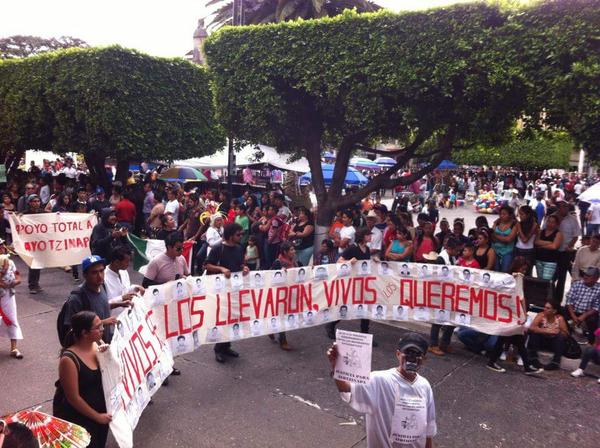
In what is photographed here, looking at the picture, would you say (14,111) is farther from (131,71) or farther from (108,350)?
(108,350)

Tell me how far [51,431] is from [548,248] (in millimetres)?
7687

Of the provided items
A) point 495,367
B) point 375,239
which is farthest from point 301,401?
point 375,239

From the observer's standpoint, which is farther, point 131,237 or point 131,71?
point 131,71

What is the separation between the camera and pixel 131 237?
9.84 metres

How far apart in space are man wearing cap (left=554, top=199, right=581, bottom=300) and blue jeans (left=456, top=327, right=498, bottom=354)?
8.16ft

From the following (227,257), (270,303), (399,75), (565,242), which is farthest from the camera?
(565,242)

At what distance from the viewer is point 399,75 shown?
303 inches

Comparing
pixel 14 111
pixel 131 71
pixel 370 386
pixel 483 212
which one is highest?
pixel 131 71

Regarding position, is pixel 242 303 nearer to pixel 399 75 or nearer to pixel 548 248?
pixel 399 75

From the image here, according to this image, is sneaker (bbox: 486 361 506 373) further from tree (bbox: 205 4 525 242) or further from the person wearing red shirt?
the person wearing red shirt

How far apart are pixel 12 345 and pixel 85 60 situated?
31.2 ft

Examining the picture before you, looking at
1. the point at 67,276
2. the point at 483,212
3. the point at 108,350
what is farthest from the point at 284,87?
the point at 483,212

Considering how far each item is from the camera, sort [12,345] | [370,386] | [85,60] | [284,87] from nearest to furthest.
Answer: [370,386] < [12,345] < [284,87] < [85,60]

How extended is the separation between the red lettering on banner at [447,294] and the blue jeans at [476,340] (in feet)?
1.50
